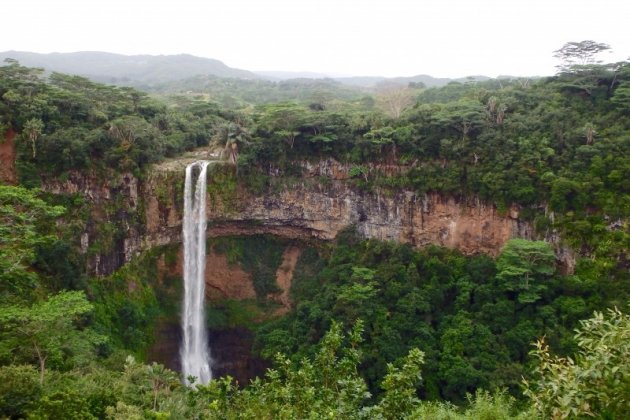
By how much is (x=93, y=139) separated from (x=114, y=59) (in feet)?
437

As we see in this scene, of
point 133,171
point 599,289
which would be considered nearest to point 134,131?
point 133,171

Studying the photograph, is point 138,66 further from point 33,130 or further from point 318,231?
point 33,130

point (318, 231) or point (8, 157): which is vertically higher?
A: point (8, 157)

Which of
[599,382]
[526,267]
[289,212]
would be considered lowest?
[526,267]

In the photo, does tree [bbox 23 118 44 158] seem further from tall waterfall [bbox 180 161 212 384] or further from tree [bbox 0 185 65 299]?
tall waterfall [bbox 180 161 212 384]

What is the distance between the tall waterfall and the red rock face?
7.09 meters

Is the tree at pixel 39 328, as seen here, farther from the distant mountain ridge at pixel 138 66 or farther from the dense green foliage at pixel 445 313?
the distant mountain ridge at pixel 138 66

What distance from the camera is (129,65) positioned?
130 meters

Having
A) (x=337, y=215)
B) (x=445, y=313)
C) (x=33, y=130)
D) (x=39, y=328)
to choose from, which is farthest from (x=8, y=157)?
(x=445, y=313)

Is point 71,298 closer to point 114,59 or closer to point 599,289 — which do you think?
point 599,289

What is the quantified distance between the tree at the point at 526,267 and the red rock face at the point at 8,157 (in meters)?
19.7

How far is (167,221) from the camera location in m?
23.3

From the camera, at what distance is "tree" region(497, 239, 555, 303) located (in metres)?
18.6

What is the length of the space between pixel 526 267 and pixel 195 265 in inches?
593
